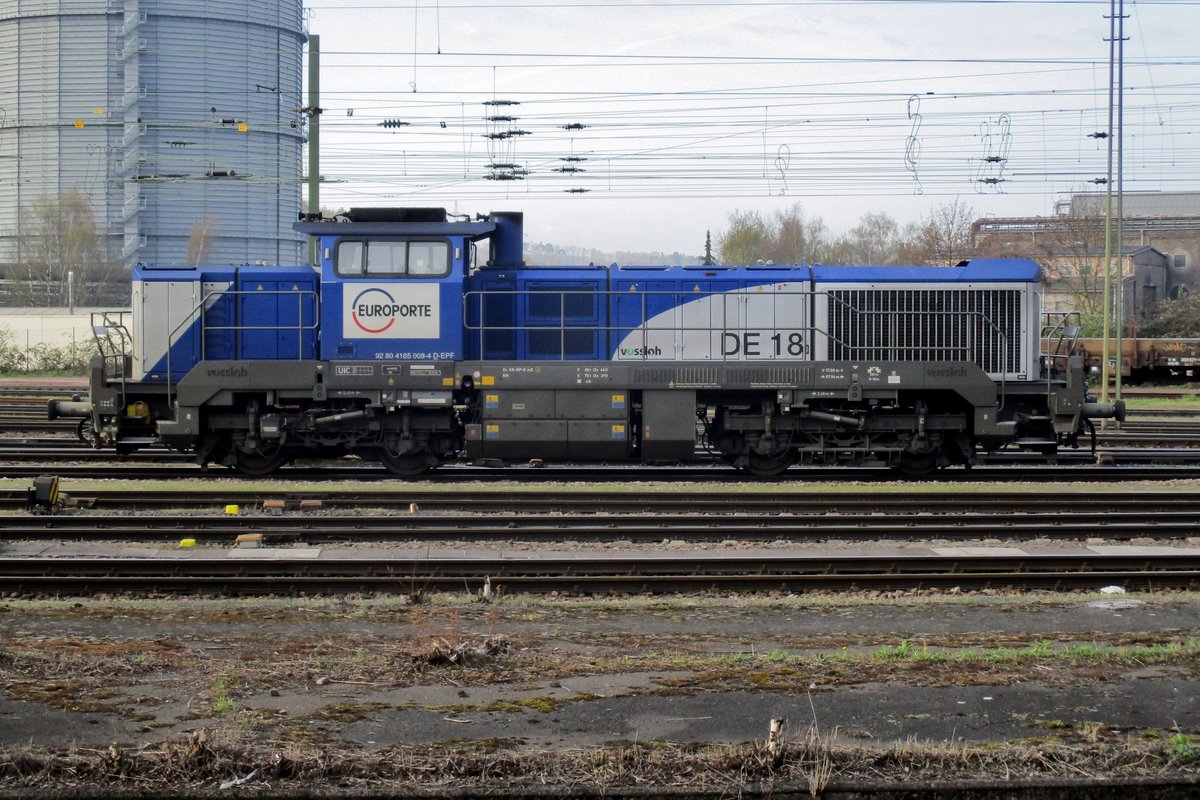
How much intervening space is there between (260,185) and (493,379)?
49.4 m

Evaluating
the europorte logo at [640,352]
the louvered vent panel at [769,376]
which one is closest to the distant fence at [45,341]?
the europorte logo at [640,352]

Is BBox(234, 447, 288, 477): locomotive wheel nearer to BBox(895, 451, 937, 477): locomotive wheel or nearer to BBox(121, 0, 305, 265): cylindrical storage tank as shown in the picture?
BBox(895, 451, 937, 477): locomotive wheel

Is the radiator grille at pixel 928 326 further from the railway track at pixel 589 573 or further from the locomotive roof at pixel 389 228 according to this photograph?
the railway track at pixel 589 573

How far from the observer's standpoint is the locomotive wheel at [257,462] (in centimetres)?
1806

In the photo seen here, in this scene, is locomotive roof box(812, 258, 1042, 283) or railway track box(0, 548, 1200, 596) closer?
railway track box(0, 548, 1200, 596)

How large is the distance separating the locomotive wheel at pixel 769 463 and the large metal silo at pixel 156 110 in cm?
4714

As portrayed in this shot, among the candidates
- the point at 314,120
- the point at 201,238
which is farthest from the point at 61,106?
the point at 314,120

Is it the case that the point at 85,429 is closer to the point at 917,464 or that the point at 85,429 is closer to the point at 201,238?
the point at 917,464

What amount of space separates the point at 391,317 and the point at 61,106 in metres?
54.8

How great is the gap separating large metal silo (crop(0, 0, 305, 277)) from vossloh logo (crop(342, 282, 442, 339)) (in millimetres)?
44792

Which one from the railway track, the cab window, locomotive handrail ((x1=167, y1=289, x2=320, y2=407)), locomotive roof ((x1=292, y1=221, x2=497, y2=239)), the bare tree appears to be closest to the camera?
the railway track

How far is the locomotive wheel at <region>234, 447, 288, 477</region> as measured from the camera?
1806cm

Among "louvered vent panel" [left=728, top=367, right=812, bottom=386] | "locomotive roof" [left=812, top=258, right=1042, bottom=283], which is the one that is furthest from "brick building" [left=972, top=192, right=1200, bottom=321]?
"louvered vent panel" [left=728, top=367, right=812, bottom=386]

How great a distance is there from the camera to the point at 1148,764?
6.02 meters
